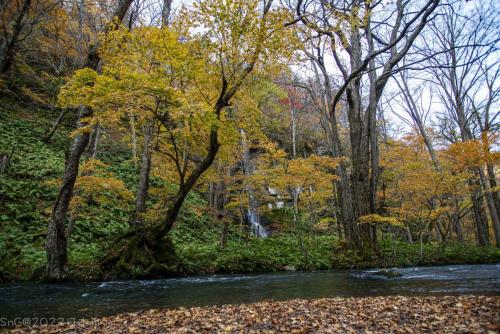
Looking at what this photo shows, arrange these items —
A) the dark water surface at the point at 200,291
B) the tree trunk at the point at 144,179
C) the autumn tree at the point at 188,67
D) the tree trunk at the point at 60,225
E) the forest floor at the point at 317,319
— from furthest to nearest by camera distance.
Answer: the tree trunk at the point at 144,179
the tree trunk at the point at 60,225
the autumn tree at the point at 188,67
the dark water surface at the point at 200,291
the forest floor at the point at 317,319

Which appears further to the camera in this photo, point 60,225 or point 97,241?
point 97,241

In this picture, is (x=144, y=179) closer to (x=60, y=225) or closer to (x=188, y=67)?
(x=60, y=225)

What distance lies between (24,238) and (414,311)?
12.4 m

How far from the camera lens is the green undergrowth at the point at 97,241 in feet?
34.8

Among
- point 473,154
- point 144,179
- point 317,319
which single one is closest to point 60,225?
point 144,179

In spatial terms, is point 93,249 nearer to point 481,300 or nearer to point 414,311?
point 414,311

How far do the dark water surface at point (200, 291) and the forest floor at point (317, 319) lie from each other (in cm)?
121

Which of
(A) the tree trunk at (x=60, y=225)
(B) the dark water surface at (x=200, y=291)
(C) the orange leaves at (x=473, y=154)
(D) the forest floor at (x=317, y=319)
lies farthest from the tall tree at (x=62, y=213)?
(C) the orange leaves at (x=473, y=154)

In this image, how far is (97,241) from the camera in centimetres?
1322

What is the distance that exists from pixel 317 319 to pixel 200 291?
14.1 ft

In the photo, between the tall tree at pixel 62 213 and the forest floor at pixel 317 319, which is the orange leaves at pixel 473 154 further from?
the tall tree at pixel 62 213

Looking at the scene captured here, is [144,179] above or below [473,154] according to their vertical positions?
below

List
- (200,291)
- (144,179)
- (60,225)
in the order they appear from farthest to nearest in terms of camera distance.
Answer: (144,179), (60,225), (200,291)

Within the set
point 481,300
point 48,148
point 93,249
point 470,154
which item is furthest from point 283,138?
point 481,300
